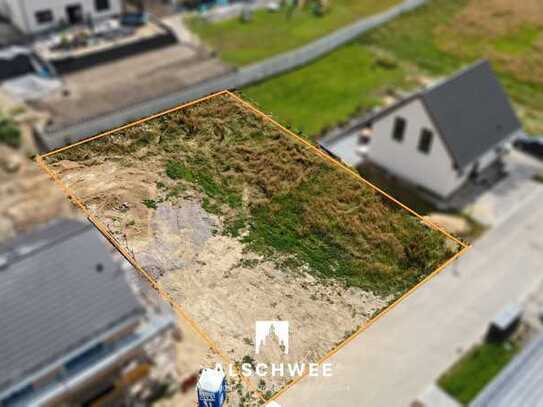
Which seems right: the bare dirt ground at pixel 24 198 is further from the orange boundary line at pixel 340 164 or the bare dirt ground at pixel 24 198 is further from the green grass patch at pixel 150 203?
the green grass patch at pixel 150 203

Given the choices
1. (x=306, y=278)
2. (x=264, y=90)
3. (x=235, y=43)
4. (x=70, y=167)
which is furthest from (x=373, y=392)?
(x=235, y=43)

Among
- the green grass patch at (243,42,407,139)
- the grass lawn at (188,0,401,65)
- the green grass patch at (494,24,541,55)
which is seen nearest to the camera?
the green grass patch at (243,42,407,139)

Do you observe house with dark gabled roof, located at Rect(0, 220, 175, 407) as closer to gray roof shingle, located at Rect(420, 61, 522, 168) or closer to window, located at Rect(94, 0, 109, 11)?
gray roof shingle, located at Rect(420, 61, 522, 168)

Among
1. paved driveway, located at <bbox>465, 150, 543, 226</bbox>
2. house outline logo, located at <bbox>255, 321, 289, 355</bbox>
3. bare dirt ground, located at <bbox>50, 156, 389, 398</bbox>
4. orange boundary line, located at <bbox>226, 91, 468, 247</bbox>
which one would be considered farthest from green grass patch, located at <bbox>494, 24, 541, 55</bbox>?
house outline logo, located at <bbox>255, 321, 289, 355</bbox>

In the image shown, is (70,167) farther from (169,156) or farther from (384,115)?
(384,115)

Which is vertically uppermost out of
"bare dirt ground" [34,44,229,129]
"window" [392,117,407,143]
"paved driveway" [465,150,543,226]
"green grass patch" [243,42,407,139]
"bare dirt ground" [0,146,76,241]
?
"window" [392,117,407,143]
